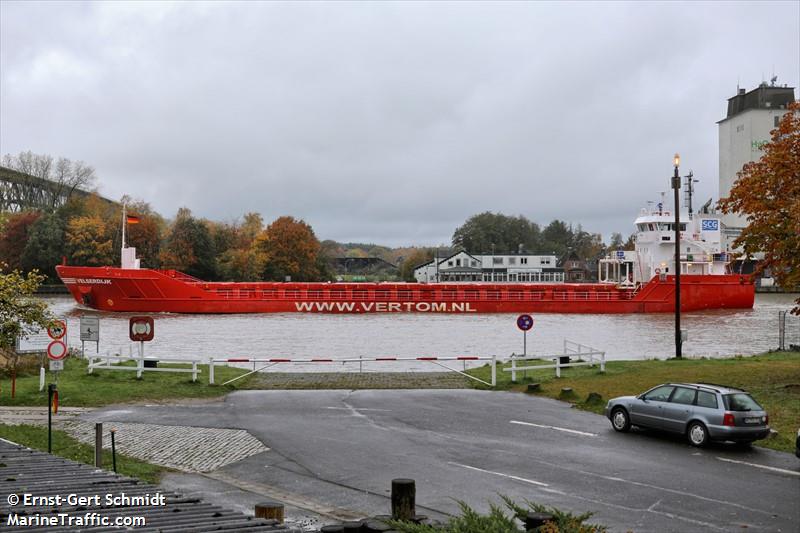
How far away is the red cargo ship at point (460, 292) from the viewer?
5619cm

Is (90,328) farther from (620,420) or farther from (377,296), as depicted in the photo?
(377,296)

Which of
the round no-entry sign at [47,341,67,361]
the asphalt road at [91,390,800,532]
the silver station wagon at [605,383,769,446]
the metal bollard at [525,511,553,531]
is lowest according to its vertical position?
the asphalt road at [91,390,800,532]

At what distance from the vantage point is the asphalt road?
33.0ft

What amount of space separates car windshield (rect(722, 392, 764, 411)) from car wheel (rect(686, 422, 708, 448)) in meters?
0.62

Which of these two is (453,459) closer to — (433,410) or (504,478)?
(504,478)

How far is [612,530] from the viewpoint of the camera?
29.7 ft

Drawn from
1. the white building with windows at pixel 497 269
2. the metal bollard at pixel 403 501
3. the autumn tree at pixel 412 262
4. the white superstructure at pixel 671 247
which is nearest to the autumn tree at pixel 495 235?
the autumn tree at pixel 412 262

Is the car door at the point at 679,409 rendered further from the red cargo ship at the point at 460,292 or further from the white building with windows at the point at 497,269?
the white building with windows at the point at 497,269

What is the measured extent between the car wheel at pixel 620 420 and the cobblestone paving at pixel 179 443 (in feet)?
23.8

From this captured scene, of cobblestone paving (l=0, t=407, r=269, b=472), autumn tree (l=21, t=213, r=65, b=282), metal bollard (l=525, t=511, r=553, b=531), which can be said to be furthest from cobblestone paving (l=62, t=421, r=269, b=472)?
autumn tree (l=21, t=213, r=65, b=282)

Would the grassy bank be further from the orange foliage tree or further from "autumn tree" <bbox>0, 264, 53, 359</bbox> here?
the orange foliage tree

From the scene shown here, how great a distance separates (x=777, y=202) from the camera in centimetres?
1942

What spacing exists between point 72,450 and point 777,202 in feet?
58.9

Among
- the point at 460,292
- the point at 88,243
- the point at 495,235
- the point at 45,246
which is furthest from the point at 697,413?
the point at 495,235
